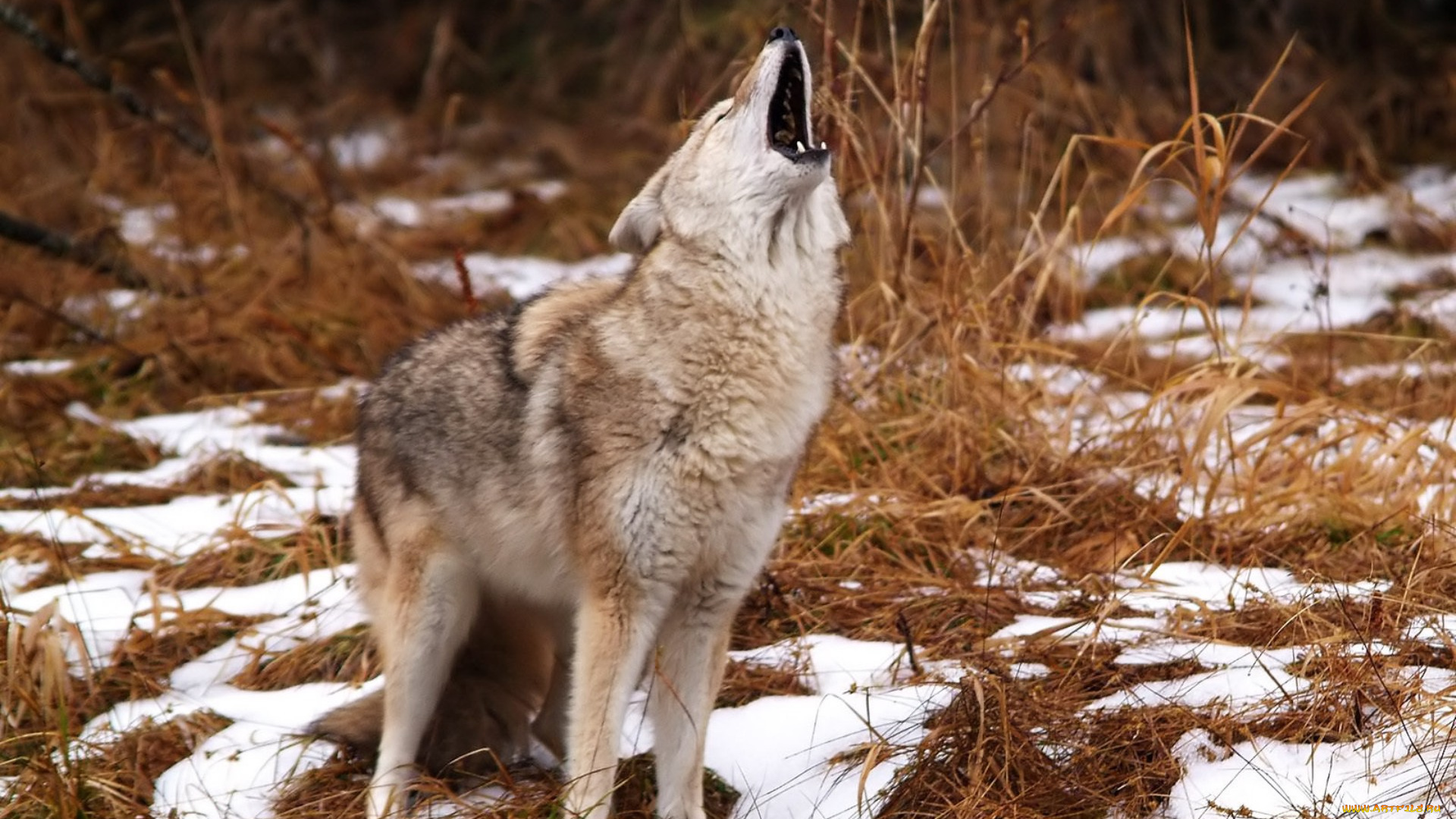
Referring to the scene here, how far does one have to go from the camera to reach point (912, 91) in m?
5.18

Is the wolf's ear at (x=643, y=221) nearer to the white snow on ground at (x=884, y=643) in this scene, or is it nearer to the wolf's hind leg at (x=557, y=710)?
the white snow on ground at (x=884, y=643)

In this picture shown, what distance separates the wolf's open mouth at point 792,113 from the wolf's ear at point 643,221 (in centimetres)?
33

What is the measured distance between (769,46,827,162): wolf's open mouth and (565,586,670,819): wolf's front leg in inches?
45.7

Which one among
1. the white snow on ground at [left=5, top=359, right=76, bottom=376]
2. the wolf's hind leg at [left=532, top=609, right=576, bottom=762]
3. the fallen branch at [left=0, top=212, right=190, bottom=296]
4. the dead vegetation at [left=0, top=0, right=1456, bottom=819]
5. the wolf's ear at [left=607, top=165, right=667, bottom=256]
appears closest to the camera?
the wolf's ear at [left=607, top=165, right=667, bottom=256]

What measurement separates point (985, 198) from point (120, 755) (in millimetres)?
3853

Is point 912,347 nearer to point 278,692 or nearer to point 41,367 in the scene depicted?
point 278,692

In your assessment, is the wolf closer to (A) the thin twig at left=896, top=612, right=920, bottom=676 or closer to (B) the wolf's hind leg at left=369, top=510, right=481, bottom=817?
(B) the wolf's hind leg at left=369, top=510, right=481, bottom=817

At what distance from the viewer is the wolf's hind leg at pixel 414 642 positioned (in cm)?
360

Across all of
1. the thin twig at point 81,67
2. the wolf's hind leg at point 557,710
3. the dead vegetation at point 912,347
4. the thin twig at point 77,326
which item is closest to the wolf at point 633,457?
the wolf's hind leg at point 557,710

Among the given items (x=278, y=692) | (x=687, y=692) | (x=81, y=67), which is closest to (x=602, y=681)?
(x=687, y=692)

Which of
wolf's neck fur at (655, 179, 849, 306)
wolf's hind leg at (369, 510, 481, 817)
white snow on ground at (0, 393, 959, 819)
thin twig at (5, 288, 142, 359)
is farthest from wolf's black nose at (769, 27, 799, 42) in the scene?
thin twig at (5, 288, 142, 359)

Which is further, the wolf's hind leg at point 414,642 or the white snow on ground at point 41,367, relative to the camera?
the white snow on ground at point 41,367

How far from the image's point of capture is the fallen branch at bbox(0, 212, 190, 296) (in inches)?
263

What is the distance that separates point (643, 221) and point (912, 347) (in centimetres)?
207
